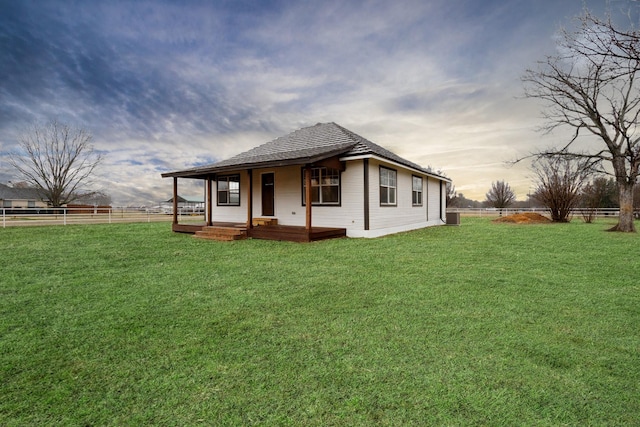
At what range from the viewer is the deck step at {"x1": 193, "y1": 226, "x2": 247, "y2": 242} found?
10188 mm

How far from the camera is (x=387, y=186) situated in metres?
12.0

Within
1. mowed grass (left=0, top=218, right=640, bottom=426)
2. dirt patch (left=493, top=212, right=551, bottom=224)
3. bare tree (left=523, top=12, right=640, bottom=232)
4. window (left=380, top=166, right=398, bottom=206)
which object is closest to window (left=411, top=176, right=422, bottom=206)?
window (left=380, top=166, right=398, bottom=206)

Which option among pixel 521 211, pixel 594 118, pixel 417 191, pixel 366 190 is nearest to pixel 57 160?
pixel 366 190

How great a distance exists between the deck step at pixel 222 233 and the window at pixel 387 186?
5353 millimetres

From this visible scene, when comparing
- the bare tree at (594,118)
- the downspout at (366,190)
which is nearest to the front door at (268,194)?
the downspout at (366,190)

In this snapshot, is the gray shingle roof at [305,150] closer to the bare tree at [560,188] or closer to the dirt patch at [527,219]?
the dirt patch at [527,219]

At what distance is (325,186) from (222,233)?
4142 millimetres

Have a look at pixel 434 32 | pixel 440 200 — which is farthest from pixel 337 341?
pixel 440 200

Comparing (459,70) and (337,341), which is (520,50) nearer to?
(459,70)

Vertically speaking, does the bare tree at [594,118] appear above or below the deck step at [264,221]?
above

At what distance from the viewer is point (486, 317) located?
327cm

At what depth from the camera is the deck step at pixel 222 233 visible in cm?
1019

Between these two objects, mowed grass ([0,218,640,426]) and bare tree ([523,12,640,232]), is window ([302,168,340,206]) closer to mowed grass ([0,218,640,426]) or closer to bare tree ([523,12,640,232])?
mowed grass ([0,218,640,426])

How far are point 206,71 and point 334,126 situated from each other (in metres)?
6.39
